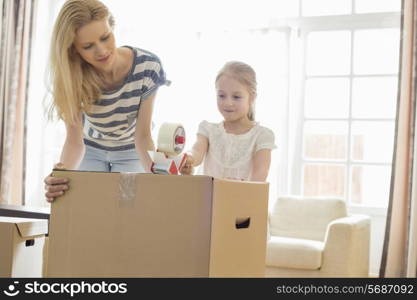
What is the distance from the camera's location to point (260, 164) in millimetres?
2037

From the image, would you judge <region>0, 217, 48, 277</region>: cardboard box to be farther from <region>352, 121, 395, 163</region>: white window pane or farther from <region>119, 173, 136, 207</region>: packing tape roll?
<region>352, 121, 395, 163</region>: white window pane

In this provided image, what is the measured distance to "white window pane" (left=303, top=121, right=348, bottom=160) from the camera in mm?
4465

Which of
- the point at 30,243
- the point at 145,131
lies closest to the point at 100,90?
the point at 145,131

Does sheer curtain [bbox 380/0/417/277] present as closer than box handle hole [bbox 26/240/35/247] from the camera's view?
No

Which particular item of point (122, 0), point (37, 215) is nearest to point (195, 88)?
point (122, 0)

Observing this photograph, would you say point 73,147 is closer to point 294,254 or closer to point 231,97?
point 231,97

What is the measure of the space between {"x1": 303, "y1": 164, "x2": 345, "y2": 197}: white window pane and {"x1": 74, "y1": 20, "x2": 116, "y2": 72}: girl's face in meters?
2.94

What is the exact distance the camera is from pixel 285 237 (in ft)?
13.1

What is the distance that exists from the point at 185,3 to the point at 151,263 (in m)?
3.92

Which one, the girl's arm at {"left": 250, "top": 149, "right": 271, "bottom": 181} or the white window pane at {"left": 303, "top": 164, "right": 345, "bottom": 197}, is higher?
the girl's arm at {"left": 250, "top": 149, "right": 271, "bottom": 181}

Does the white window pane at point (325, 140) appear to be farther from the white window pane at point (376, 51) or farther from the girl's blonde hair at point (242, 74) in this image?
the girl's blonde hair at point (242, 74)

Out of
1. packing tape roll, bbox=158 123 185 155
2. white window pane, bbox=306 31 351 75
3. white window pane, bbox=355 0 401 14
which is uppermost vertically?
white window pane, bbox=355 0 401 14

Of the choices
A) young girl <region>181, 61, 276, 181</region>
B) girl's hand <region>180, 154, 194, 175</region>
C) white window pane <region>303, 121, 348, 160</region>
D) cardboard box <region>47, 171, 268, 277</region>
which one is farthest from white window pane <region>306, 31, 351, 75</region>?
cardboard box <region>47, 171, 268, 277</region>

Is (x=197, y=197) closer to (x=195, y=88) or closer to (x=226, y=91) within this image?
(x=226, y=91)
